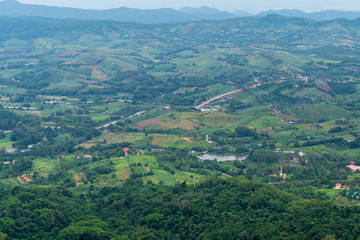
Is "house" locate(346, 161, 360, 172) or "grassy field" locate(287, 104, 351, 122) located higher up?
"grassy field" locate(287, 104, 351, 122)

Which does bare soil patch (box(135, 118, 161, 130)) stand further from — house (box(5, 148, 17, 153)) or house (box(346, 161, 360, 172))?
house (box(346, 161, 360, 172))

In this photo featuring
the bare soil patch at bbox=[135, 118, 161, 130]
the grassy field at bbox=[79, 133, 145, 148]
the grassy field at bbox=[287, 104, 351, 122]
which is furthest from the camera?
the grassy field at bbox=[287, 104, 351, 122]

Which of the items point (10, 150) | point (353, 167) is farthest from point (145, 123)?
point (353, 167)

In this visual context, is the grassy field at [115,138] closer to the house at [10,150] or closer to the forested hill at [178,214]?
the house at [10,150]

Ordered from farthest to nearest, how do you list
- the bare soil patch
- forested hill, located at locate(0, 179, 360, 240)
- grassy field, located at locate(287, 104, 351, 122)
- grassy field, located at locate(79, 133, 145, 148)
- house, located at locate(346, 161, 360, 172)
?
1. grassy field, located at locate(287, 104, 351, 122)
2. the bare soil patch
3. grassy field, located at locate(79, 133, 145, 148)
4. house, located at locate(346, 161, 360, 172)
5. forested hill, located at locate(0, 179, 360, 240)

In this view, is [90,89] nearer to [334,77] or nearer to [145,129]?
[145,129]

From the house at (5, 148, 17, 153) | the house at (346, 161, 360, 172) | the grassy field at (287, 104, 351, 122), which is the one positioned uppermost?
the grassy field at (287, 104, 351, 122)

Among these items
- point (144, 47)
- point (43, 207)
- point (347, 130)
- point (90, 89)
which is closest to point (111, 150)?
point (43, 207)

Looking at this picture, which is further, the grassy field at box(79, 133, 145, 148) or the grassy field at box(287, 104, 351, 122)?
the grassy field at box(287, 104, 351, 122)

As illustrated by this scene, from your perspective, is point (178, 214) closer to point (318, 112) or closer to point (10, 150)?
point (10, 150)

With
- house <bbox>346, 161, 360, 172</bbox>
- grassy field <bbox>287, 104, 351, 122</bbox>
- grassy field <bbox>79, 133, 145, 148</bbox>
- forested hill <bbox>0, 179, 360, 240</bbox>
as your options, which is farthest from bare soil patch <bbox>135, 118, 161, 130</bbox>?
house <bbox>346, 161, 360, 172</bbox>
